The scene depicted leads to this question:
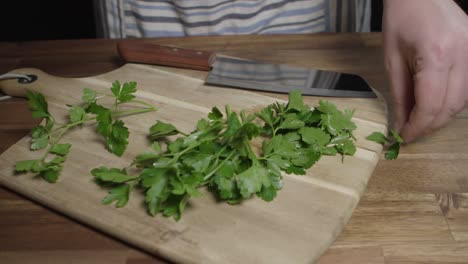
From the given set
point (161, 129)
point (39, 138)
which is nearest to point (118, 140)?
point (161, 129)

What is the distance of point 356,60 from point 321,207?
27.6 inches

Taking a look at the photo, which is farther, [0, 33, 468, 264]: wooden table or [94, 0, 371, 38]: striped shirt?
[94, 0, 371, 38]: striped shirt

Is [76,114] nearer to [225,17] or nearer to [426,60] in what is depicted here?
[225,17]

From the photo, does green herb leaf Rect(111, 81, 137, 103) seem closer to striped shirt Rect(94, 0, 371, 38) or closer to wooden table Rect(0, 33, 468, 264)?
wooden table Rect(0, 33, 468, 264)

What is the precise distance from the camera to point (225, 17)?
166cm

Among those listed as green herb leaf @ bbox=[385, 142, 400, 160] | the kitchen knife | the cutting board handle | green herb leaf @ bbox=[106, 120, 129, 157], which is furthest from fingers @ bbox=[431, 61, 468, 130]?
the cutting board handle

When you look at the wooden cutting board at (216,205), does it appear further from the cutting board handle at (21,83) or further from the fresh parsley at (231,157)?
the cutting board handle at (21,83)

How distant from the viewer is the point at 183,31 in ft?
5.61

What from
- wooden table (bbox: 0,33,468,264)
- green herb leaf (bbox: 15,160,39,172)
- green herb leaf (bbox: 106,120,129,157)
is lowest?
wooden table (bbox: 0,33,468,264)

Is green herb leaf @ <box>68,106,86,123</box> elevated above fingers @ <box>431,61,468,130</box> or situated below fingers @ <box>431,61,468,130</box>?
below

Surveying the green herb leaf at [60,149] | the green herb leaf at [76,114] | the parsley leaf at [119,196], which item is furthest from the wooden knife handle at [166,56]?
the parsley leaf at [119,196]

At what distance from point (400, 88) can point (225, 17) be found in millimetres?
719

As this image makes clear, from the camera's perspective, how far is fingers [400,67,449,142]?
106cm

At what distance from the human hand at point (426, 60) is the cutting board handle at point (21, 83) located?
0.93 meters
